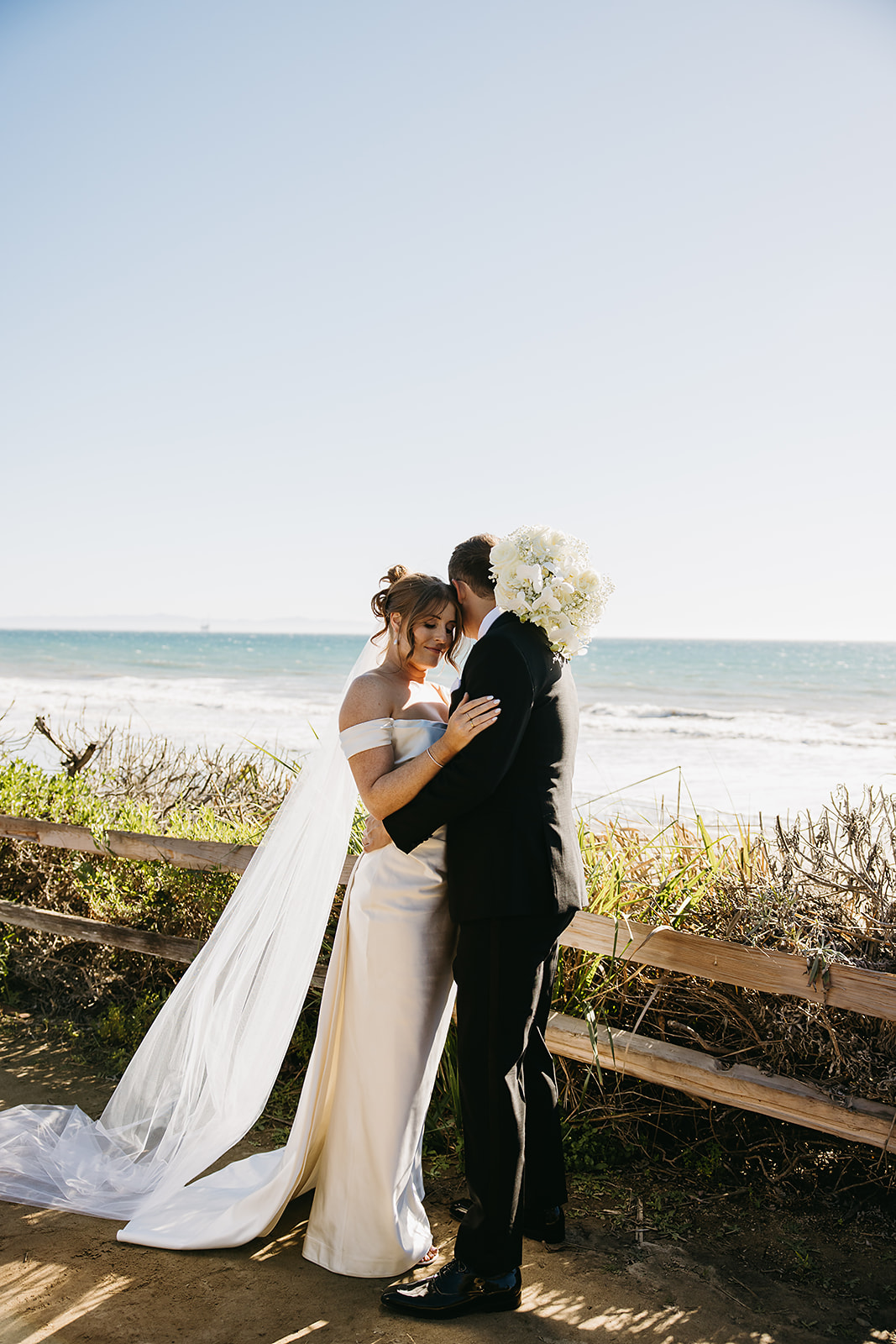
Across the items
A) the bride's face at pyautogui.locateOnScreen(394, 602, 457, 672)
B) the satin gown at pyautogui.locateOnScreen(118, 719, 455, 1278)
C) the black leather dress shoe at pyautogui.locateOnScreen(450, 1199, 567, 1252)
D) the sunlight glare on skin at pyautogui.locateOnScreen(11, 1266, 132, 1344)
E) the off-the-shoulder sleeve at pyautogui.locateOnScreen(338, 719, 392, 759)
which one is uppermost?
the bride's face at pyautogui.locateOnScreen(394, 602, 457, 672)

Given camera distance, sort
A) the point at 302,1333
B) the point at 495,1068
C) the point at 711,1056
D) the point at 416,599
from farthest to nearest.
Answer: the point at 711,1056 < the point at 416,599 < the point at 495,1068 < the point at 302,1333

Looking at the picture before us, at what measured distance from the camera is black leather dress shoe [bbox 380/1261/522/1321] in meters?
2.39

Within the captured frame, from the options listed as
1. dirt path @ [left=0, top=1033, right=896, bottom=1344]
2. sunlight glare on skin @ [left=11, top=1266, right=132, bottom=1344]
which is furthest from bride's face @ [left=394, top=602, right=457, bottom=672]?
sunlight glare on skin @ [left=11, top=1266, right=132, bottom=1344]

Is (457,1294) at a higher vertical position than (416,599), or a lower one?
lower

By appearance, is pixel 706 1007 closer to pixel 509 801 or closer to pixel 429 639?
pixel 509 801

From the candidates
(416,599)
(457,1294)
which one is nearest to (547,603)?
(416,599)

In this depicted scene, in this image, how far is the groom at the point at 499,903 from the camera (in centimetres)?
240

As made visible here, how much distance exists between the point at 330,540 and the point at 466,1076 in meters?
62.1

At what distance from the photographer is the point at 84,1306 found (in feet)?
7.92

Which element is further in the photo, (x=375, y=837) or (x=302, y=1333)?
(x=375, y=837)

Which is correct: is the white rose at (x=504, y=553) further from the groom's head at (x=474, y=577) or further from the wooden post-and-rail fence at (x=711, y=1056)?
the wooden post-and-rail fence at (x=711, y=1056)

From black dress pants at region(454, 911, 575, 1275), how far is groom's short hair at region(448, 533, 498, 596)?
3.54 ft

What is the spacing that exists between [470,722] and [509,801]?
0.27m

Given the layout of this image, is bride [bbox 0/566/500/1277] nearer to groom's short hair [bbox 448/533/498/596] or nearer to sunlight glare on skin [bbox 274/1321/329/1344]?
groom's short hair [bbox 448/533/498/596]
